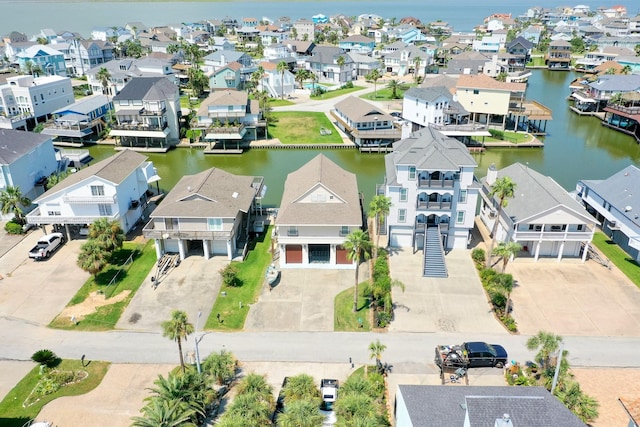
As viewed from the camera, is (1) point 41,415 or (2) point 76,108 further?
(2) point 76,108

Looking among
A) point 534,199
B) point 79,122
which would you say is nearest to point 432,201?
point 534,199

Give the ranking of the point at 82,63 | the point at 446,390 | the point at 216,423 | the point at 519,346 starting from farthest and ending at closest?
the point at 82,63 < the point at 519,346 < the point at 216,423 < the point at 446,390

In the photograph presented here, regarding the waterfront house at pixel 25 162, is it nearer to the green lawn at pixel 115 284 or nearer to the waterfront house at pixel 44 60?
the green lawn at pixel 115 284

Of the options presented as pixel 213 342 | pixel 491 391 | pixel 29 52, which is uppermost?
pixel 29 52

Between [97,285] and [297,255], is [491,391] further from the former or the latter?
[97,285]

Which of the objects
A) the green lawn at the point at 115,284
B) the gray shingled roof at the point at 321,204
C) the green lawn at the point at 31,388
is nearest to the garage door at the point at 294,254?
the gray shingled roof at the point at 321,204

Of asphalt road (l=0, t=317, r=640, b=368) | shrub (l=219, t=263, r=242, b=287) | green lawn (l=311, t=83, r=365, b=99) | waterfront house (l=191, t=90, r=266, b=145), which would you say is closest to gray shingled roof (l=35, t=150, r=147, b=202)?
shrub (l=219, t=263, r=242, b=287)

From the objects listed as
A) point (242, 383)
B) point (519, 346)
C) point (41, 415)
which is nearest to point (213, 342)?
point (242, 383)
